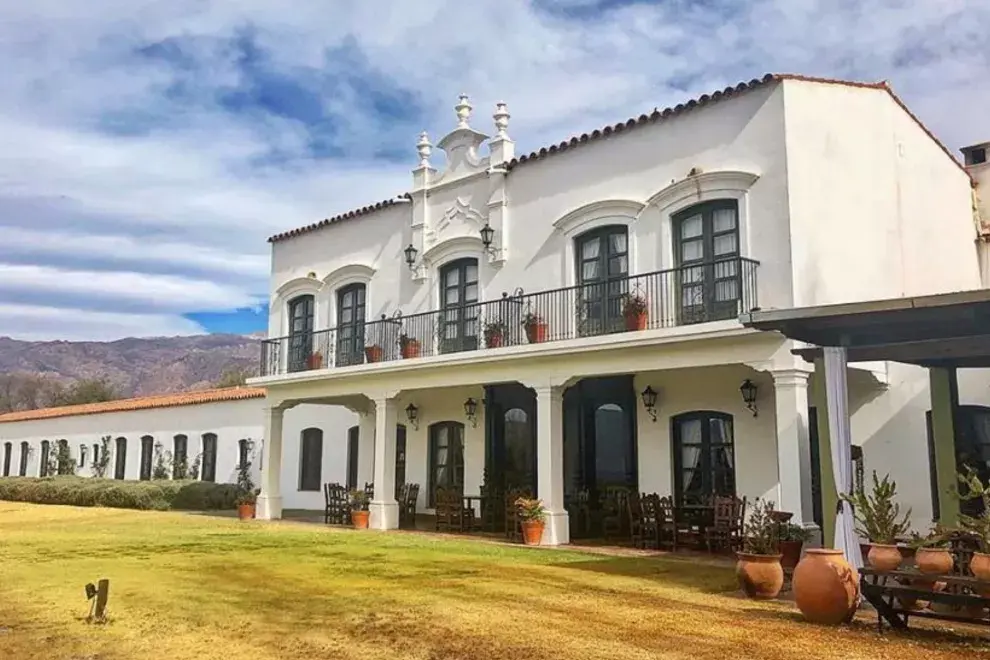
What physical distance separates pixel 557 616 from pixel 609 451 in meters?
8.37

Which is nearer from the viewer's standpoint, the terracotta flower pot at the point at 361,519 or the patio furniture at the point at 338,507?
the terracotta flower pot at the point at 361,519

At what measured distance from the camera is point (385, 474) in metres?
17.8

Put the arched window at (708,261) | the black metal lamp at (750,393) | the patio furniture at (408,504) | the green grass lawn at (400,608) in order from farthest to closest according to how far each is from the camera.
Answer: the patio furniture at (408,504) → the black metal lamp at (750,393) → the arched window at (708,261) → the green grass lawn at (400,608)

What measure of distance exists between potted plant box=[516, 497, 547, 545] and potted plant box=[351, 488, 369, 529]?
451 cm

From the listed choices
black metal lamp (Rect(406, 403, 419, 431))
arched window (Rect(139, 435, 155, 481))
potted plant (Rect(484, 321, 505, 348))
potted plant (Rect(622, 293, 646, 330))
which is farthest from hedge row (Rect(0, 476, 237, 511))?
potted plant (Rect(622, 293, 646, 330))

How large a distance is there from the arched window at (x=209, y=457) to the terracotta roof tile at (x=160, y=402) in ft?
3.75

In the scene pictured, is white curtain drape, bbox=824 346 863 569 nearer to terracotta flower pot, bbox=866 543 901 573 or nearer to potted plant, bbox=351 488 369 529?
terracotta flower pot, bbox=866 543 901 573

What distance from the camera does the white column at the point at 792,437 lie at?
12062 millimetres

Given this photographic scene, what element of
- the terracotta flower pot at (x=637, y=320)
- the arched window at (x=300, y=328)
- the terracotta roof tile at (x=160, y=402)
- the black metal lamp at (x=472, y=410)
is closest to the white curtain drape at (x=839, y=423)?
the terracotta flower pot at (x=637, y=320)

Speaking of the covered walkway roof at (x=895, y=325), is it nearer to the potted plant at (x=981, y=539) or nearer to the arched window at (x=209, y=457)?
the potted plant at (x=981, y=539)

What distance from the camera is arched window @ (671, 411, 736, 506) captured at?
1488 centimetres

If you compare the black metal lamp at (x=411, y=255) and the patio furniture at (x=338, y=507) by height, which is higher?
the black metal lamp at (x=411, y=255)

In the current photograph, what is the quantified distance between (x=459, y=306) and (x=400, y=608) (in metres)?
9.10

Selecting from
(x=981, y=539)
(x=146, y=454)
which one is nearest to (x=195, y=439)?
(x=146, y=454)
